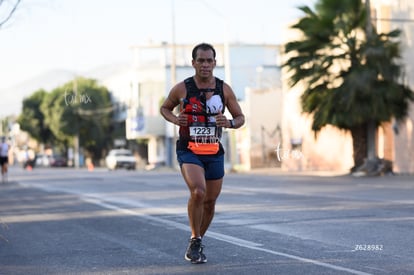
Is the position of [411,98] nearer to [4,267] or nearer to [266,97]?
[266,97]

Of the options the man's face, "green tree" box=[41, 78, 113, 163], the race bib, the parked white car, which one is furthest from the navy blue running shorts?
the parked white car

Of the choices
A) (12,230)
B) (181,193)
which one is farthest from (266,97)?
(12,230)

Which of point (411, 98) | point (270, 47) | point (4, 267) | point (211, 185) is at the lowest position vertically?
point (4, 267)

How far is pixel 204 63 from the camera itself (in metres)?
8.54

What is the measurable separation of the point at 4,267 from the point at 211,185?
6.89ft

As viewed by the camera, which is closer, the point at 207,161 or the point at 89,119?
the point at 207,161

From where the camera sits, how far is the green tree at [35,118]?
71575mm

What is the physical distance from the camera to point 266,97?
5928cm

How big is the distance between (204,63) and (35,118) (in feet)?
221

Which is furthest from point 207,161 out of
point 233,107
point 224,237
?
point 224,237

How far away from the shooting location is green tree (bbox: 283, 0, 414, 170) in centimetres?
3409

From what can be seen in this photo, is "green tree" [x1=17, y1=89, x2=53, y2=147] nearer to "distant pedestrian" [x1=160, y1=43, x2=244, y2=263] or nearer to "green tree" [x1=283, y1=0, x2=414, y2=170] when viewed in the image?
"green tree" [x1=283, y1=0, x2=414, y2=170]

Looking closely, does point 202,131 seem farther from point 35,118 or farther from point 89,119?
point 35,118

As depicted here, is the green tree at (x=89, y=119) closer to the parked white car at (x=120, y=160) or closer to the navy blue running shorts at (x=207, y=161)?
the parked white car at (x=120, y=160)
